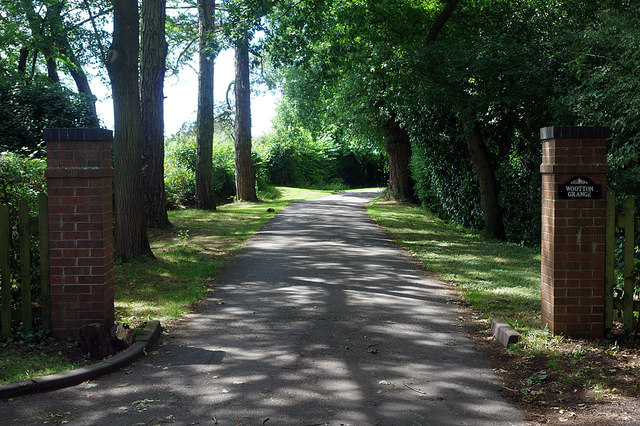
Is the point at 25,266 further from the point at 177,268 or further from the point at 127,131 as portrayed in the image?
the point at 127,131

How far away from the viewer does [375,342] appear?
20.9 ft

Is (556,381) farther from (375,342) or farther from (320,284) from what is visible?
(320,284)

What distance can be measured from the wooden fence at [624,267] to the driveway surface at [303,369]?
1.55 meters

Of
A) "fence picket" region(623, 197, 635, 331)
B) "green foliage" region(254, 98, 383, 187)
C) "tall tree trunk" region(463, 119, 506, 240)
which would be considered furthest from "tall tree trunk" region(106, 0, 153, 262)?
"green foliage" region(254, 98, 383, 187)

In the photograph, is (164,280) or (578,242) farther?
(164,280)

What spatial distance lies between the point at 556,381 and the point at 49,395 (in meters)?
4.29

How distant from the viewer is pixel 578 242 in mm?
6297

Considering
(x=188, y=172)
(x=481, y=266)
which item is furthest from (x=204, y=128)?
(x=481, y=266)

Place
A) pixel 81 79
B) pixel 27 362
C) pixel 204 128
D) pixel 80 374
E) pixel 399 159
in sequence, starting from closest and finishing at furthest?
1. pixel 80 374
2. pixel 27 362
3. pixel 204 128
4. pixel 399 159
5. pixel 81 79

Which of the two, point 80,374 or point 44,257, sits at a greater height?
point 44,257

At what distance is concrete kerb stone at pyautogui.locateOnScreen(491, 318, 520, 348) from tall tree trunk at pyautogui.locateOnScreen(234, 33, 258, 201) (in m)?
21.5

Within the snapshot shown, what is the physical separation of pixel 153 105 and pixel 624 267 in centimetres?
1230

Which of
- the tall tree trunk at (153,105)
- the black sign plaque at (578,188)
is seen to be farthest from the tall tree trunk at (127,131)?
the black sign plaque at (578,188)

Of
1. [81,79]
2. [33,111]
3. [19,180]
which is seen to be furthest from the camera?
[81,79]
